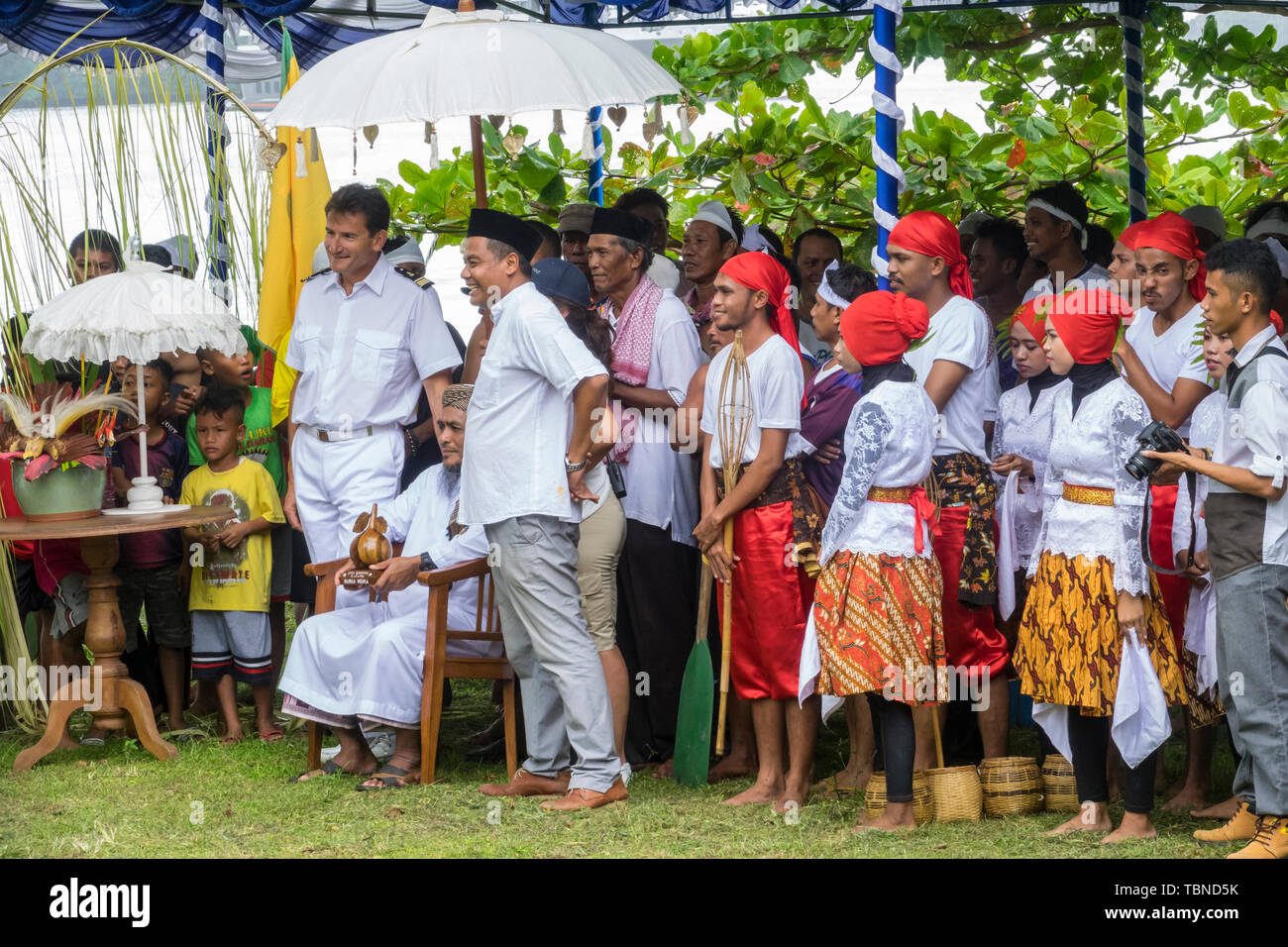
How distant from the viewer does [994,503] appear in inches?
197

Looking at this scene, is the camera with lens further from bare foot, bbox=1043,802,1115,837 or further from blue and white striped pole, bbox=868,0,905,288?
blue and white striped pole, bbox=868,0,905,288

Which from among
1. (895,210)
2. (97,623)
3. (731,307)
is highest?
(895,210)

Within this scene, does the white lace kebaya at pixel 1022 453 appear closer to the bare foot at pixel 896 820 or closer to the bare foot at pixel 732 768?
the bare foot at pixel 896 820

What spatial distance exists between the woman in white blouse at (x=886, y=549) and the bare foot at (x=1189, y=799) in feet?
3.08

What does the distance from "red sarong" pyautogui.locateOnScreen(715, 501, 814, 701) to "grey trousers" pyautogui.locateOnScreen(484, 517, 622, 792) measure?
53cm

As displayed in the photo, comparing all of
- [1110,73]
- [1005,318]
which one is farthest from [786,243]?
[1110,73]

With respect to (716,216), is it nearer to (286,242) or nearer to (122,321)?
(286,242)

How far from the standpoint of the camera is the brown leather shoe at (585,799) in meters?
4.93

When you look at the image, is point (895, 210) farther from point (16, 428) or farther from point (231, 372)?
point (16, 428)

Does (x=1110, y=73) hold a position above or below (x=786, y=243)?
above

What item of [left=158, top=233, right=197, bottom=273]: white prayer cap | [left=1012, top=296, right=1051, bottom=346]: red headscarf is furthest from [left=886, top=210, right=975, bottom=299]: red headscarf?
[left=158, top=233, right=197, bottom=273]: white prayer cap

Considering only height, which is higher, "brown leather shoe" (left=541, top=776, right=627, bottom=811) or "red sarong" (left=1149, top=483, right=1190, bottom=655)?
"red sarong" (left=1149, top=483, right=1190, bottom=655)

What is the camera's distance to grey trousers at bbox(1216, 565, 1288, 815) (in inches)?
161

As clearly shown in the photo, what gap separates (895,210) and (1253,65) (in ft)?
11.4
